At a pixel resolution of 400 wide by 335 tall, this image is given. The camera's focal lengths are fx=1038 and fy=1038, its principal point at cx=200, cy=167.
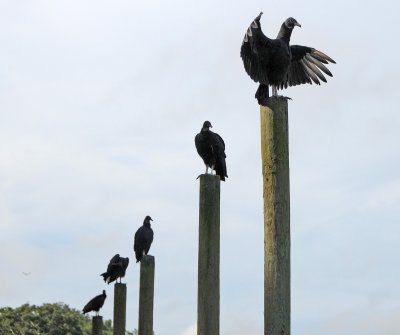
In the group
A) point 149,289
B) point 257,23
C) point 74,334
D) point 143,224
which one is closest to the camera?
point 257,23

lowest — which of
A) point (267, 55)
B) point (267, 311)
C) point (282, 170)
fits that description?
point (267, 311)

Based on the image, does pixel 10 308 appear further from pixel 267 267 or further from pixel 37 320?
pixel 267 267

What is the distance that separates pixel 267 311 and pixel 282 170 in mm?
990

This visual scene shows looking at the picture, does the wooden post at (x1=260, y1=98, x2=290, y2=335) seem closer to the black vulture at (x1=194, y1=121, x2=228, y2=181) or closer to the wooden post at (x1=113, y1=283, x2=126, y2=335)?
the black vulture at (x1=194, y1=121, x2=228, y2=181)

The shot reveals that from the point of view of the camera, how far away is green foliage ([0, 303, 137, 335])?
26.3m

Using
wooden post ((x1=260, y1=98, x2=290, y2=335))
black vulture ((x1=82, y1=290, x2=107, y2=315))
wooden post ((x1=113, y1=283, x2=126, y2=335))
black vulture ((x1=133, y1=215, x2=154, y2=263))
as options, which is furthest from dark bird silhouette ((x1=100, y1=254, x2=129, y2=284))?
wooden post ((x1=260, y1=98, x2=290, y2=335))

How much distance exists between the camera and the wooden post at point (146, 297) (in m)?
12.9

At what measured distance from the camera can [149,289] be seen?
12922 millimetres

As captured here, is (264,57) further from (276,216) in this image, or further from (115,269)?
(115,269)

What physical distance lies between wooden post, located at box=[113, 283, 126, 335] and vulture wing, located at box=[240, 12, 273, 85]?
248 inches

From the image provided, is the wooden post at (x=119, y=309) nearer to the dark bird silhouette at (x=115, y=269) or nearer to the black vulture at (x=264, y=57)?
the dark bird silhouette at (x=115, y=269)

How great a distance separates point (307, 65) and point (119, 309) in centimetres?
573

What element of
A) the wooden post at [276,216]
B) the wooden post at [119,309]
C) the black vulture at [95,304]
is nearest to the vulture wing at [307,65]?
the wooden post at [276,216]

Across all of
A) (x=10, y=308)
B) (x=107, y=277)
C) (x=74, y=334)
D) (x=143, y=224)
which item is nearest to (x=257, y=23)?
(x=143, y=224)
